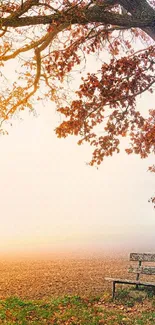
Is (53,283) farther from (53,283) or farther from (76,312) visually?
(76,312)

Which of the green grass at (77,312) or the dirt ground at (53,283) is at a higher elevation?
the dirt ground at (53,283)

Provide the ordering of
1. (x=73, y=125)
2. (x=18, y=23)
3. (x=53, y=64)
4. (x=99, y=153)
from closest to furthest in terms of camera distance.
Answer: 1. (x=18, y=23)
2. (x=53, y=64)
3. (x=73, y=125)
4. (x=99, y=153)

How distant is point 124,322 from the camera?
783 cm

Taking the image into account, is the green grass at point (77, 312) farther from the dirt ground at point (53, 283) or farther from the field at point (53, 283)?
the dirt ground at point (53, 283)

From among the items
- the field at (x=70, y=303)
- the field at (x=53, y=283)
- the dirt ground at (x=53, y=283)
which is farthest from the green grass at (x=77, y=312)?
the dirt ground at (x=53, y=283)

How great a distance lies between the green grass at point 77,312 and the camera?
778cm

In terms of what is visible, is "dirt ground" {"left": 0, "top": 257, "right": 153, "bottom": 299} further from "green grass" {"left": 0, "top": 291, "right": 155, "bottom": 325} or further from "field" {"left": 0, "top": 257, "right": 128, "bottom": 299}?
"green grass" {"left": 0, "top": 291, "right": 155, "bottom": 325}

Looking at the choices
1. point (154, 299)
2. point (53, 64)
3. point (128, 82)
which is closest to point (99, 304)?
point (154, 299)

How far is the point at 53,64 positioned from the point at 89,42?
1196 mm

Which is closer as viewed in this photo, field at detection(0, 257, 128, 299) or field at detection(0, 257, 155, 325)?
field at detection(0, 257, 155, 325)

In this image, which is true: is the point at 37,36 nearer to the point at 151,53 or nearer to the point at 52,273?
the point at 151,53

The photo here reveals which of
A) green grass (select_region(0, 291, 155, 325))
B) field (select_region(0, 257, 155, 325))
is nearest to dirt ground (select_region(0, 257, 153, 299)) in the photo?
field (select_region(0, 257, 155, 325))

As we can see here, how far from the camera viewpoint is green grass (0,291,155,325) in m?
7.78

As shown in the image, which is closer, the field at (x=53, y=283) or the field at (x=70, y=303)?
the field at (x=70, y=303)
